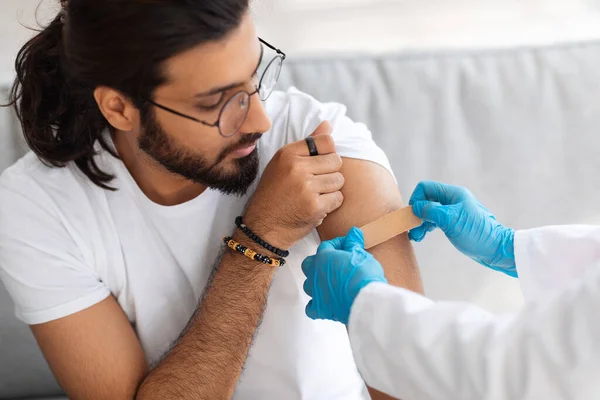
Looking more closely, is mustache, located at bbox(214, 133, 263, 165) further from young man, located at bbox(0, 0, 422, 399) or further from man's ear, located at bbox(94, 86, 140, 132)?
man's ear, located at bbox(94, 86, 140, 132)

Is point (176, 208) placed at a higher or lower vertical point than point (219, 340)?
higher

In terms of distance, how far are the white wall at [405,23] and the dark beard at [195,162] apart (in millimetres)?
887

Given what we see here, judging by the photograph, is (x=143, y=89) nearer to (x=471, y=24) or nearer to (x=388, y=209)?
(x=388, y=209)

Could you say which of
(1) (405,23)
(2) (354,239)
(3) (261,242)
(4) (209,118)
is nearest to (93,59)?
(4) (209,118)

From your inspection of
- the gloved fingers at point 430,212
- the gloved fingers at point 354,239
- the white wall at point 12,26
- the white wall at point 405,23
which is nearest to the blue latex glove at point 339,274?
the gloved fingers at point 354,239

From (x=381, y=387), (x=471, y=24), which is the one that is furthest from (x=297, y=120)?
(x=471, y=24)

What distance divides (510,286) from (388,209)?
2.04ft

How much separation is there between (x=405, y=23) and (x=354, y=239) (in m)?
1.17

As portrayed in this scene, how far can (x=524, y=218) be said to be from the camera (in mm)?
1665

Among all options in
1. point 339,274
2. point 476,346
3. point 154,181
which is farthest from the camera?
point 154,181

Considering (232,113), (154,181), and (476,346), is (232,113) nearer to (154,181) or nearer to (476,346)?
(154,181)

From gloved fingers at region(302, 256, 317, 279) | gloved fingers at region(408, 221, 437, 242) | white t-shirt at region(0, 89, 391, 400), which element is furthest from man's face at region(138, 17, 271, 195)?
gloved fingers at region(408, 221, 437, 242)

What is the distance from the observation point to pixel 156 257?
4.60ft

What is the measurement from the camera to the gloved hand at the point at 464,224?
1233mm
